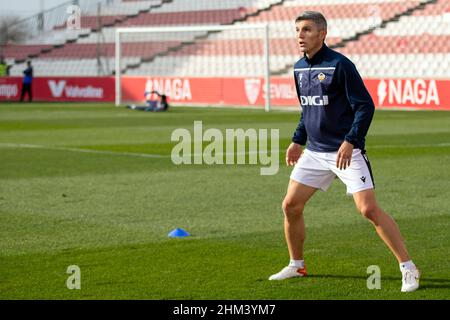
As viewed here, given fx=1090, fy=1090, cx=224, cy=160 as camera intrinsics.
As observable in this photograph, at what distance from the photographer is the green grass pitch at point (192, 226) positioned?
803 cm

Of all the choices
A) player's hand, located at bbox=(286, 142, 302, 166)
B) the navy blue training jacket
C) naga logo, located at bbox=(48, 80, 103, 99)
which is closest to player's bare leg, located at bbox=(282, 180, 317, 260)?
player's hand, located at bbox=(286, 142, 302, 166)

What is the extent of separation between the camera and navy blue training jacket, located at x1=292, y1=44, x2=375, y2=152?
25.4 ft

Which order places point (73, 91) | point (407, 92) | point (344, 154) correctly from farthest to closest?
point (73, 91), point (407, 92), point (344, 154)

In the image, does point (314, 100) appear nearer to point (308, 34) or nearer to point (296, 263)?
point (308, 34)

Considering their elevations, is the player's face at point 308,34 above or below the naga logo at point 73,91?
below

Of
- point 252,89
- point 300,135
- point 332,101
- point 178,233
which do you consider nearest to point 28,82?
point 252,89

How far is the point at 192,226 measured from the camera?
436 inches

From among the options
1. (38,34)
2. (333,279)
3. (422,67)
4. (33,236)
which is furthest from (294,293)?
(38,34)

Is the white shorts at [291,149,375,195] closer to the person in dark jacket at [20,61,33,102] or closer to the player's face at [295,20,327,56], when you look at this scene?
the player's face at [295,20,327,56]

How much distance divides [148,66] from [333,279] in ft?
131

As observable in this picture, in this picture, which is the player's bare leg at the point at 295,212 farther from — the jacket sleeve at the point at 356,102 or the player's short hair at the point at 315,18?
the player's short hair at the point at 315,18

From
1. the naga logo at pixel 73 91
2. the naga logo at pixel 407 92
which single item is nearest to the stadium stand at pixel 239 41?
the naga logo at pixel 73 91

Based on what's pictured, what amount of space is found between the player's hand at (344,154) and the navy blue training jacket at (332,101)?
0.04 metres

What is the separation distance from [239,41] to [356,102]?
3787cm
